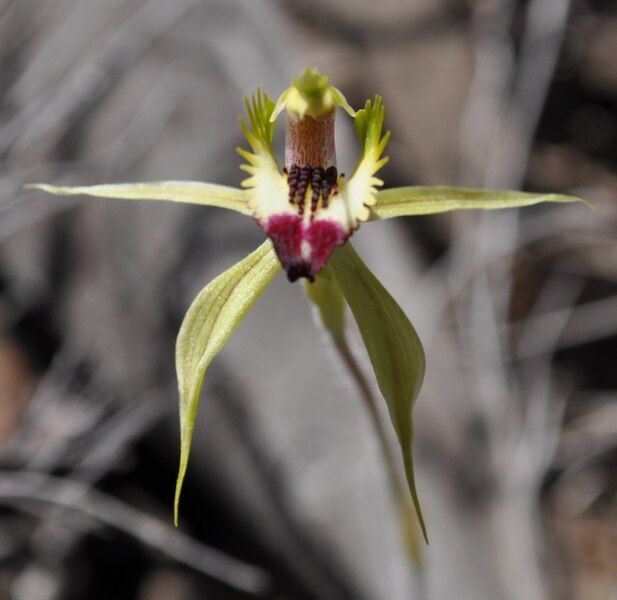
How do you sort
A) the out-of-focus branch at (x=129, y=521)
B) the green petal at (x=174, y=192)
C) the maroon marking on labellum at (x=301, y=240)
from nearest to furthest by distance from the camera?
the maroon marking on labellum at (x=301, y=240), the green petal at (x=174, y=192), the out-of-focus branch at (x=129, y=521)

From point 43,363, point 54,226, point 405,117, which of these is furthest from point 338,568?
point 405,117

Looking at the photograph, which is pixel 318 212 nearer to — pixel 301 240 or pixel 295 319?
pixel 301 240

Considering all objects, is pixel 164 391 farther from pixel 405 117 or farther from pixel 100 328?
pixel 405 117

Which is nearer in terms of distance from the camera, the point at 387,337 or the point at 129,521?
the point at 387,337

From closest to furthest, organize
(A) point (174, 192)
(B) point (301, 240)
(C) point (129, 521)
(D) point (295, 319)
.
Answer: (B) point (301, 240) < (A) point (174, 192) < (C) point (129, 521) < (D) point (295, 319)

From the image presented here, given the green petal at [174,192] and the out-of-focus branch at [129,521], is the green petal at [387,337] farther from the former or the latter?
the out-of-focus branch at [129,521]

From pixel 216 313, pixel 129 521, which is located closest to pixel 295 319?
pixel 129 521

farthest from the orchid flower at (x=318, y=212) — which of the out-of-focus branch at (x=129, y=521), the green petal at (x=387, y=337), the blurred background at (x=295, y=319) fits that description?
the out-of-focus branch at (x=129, y=521)

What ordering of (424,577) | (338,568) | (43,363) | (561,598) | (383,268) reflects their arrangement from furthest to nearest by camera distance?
1. (43,363)
2. (383,268)
3. (561,598)
4. (338,568)
5. (424,577)
